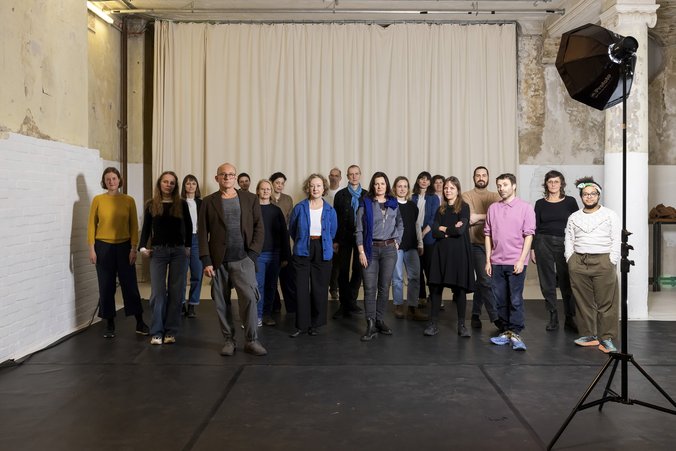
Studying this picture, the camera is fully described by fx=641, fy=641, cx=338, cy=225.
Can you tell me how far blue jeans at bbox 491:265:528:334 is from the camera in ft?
17.3

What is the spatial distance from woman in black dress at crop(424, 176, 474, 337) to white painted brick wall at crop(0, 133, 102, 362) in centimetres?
323

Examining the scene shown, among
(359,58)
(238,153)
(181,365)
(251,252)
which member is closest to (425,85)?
(359,58)

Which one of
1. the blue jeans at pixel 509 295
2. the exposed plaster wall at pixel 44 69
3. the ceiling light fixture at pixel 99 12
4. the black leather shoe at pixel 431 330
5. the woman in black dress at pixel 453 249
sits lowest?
the black leather shoe at pixel 431 330

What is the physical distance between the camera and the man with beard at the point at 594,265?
512 centimetres

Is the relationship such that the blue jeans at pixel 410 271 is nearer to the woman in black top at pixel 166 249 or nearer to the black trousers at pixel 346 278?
the black trousers at pixel 346 278

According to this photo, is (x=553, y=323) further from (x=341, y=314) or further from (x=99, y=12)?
(x=99, y=12)

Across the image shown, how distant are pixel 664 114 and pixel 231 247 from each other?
6.87 m

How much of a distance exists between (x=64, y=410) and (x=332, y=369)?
5.86 feet

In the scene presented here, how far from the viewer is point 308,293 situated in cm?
567

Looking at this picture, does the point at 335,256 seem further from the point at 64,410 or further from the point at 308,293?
the point at 64,410

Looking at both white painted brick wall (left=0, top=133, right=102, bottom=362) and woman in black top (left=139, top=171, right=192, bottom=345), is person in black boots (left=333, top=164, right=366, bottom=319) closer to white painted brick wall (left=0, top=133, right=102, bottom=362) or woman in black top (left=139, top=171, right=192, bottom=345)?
woman in black top (left=139, top=171, right=192, bottom=345)

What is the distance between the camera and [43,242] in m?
5.32

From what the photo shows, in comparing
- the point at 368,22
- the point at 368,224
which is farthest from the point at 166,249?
the point at 368,22

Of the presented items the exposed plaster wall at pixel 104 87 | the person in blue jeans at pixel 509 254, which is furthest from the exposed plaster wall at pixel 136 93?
the person in blue jeans at pixel 509 254
